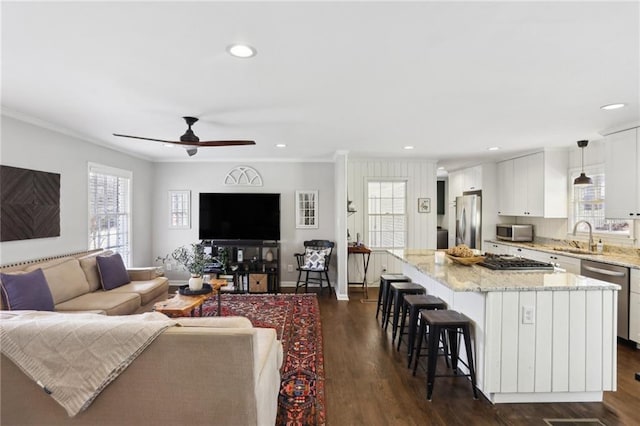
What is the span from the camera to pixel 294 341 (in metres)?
3.73

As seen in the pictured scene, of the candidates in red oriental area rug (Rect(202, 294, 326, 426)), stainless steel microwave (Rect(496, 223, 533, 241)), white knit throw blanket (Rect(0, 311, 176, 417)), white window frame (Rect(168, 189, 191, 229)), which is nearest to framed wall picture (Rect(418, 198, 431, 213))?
stainless steel microwave (Rect(496, 223, 533, 241))

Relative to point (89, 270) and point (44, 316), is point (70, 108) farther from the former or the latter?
point (44, 316)

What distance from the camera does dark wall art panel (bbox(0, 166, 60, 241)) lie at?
11.0ft

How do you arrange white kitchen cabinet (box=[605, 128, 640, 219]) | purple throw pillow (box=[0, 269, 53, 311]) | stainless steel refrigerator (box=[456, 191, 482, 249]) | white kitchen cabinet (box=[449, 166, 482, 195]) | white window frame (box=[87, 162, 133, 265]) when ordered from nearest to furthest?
purple throw pillow (box=[0, 269, 53, 311]), white kitchen cabinet (box=[605, 128, 640, 219]), white window frame (box=[87, 162, 133, 265]), stainless steel refrigerator (box=[456, 191, 482, 249]), white kitchen cabinet (box=[449, 166, 482, 195])

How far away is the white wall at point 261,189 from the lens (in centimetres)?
646

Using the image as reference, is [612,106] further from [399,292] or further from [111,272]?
[111,272]

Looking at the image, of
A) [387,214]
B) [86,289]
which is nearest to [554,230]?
[387,214]

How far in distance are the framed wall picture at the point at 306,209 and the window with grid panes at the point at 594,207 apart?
415 cm

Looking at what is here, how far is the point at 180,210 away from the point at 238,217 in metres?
1.21

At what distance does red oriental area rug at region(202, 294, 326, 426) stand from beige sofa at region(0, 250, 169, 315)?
844mm

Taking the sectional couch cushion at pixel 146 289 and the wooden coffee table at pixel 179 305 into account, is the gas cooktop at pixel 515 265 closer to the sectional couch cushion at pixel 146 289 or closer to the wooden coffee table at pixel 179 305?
the wooden coffee table at pixel 179 305

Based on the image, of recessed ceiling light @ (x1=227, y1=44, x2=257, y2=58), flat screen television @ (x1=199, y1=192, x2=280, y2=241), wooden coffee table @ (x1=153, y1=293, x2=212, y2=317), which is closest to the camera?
recessed ceiling light @ (x1=227, y1=44, x2=257, y2=58)

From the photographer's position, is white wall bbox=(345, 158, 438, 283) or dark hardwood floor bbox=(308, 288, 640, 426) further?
white wall bbox=(345, 158, 438, 283)

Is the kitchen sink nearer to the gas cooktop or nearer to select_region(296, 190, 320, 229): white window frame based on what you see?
the gas cooktop
